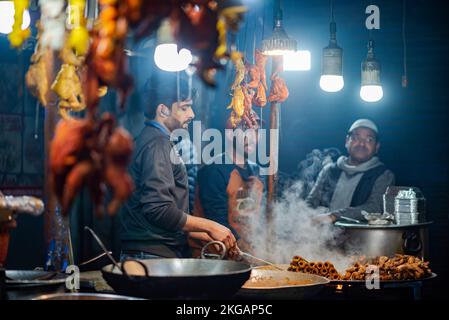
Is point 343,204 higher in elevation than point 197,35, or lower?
lower

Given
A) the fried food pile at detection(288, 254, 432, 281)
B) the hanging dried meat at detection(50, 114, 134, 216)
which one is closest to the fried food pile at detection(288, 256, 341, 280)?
the fried food pile at detection(288, 254, 432, 281)

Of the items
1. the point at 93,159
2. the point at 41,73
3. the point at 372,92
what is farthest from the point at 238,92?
the point at 93,159

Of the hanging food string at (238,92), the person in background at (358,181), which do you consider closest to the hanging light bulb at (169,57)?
the hanging food string at (238,92)

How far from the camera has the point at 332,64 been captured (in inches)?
366

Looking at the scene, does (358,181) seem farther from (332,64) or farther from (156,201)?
(156,201)

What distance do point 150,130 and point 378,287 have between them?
2.43m

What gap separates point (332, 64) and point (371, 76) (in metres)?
0.69

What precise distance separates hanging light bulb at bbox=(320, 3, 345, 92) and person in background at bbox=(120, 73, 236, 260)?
9.52ft

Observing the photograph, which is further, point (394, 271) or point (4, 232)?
point (394, 271)

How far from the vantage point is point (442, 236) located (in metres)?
11.3

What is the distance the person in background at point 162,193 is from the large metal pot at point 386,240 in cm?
157
